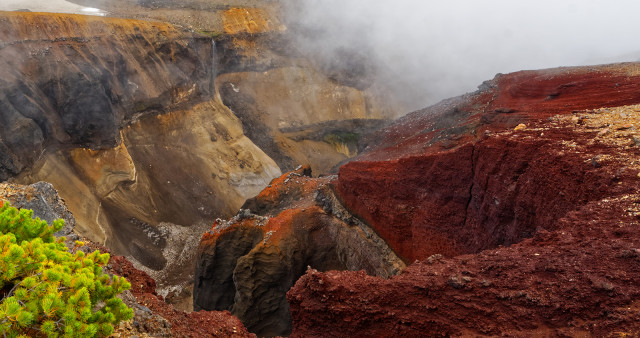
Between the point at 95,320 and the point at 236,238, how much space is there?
11.0 metres

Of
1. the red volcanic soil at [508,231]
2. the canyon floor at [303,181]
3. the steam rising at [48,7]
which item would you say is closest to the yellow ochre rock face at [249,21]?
the canyon floor at [303,181]

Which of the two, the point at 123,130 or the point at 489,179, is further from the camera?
the point at 123,130

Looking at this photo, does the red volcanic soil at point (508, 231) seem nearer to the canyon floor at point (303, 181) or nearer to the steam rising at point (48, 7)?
the canyon floor at point (303, 181)

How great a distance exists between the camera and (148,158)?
22656 millimetres

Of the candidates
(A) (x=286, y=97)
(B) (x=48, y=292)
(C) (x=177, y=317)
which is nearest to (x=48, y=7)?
(A) (x=286, y=97)

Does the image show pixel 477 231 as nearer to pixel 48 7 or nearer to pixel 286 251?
pixel 286 251

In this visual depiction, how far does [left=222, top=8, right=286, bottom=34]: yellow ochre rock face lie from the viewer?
30156 mm

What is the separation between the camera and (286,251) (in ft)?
45.1

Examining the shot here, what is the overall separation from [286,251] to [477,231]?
6.26m

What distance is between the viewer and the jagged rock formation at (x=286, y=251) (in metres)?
13.3

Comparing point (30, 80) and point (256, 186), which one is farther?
point (256, 186)

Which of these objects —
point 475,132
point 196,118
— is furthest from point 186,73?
point 475,132

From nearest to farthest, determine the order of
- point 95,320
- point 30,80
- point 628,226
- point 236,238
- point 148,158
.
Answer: point 95,320
point 628,226
point 236,238
point 30,80
point 148,158

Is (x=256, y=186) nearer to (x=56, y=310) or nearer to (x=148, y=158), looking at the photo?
(x=148, y=158)
